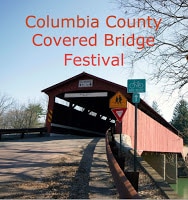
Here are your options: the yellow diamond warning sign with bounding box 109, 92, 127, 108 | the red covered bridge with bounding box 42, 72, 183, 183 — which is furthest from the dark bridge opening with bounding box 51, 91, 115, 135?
the yellow diamond warning sign with bounding box 109, 92, 127, 108

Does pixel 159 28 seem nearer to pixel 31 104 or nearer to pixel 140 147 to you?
pixel 140 147

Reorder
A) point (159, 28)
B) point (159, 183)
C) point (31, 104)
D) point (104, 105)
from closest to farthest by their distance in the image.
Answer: point (159, 183) → point (159, 28) → point (104, 105) → point (31, 104)

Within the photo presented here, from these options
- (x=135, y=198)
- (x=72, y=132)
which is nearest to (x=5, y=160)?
(x=135, y=198)

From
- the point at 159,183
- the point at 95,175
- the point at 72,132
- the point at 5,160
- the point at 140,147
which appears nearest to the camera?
the point at 159,183

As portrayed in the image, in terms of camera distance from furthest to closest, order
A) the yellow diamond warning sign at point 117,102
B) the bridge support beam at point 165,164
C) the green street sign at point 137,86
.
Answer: the bridge support beam at point 165,164
the yellow diamond warning sign at point 117,102
the green street sign at point 137,86

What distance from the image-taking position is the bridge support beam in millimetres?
32612

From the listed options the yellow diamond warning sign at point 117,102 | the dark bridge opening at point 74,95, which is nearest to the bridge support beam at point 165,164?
the dark bridge opening at point 74,95

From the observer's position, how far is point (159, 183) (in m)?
5.80

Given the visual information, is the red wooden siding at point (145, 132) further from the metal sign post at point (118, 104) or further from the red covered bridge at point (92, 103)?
the metal sign post at point (118, 104)

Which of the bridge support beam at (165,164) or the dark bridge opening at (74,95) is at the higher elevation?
the dark bridge opening at (74,95)

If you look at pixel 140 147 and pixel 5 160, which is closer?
pixel 5 160

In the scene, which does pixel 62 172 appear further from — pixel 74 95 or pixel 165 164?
pixel 165 164

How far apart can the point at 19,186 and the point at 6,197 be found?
662mm

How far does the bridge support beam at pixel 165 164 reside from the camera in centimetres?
3261
